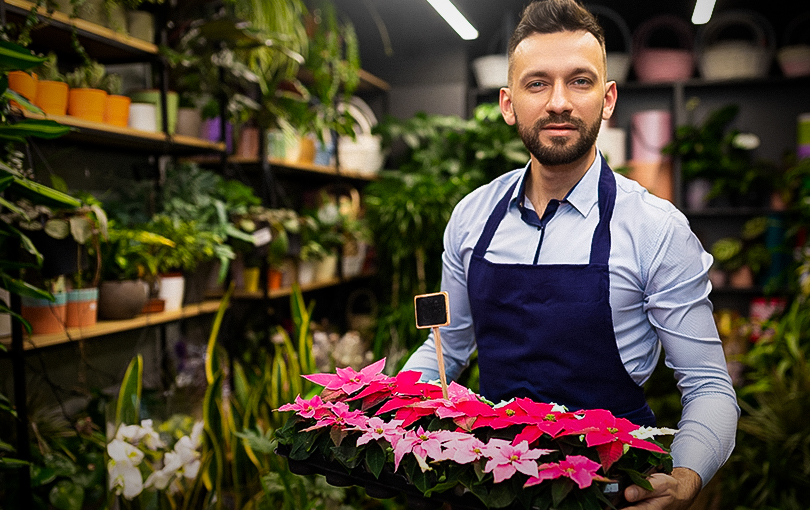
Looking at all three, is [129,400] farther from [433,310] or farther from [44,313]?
[433,310]

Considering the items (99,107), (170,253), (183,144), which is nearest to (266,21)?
(183,144)

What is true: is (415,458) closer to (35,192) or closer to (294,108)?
(35,192)

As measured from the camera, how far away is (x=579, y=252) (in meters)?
1.23

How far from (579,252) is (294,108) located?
2.28 m

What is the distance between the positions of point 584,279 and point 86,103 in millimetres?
1790

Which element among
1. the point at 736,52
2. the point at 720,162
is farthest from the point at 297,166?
the point at 736,52

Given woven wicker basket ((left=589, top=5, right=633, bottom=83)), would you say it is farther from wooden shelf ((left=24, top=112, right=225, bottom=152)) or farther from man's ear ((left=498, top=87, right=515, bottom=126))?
man's ear ((left=498, top=87, right=515, bottom=126))

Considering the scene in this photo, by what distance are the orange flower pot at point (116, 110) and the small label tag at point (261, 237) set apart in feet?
2.47

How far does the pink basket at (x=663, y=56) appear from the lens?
435 centimetres

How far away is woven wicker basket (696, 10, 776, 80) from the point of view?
4.15 m

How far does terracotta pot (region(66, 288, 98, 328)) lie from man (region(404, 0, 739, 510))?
1282 millimetres

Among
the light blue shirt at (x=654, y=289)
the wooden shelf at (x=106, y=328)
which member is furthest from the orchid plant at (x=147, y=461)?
the light blue shirt at (x=654, y=289)

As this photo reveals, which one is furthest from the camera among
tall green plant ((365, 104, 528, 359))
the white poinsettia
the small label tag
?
tall green plant ((365, 104, 528, 359))

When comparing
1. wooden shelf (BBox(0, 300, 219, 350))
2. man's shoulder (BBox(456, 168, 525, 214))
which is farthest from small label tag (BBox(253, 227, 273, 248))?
man's shoulder (BBox(456, 168, 525, 214))
